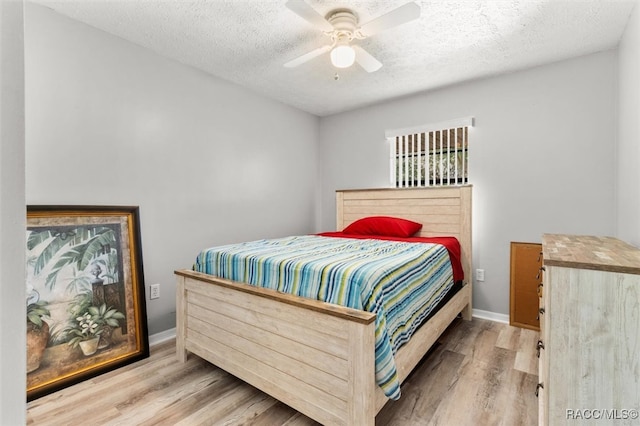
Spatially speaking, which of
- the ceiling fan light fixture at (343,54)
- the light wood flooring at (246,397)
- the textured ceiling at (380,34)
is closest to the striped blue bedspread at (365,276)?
the light wood flooring at (246,397)

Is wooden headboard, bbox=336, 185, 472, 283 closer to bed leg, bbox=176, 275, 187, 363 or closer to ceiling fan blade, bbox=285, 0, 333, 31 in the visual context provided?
ceiling fan blade, bbox=285, 0, 333, 31

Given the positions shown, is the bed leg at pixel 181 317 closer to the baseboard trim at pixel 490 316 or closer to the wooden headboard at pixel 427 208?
the wooden headboard at pixel 427 208

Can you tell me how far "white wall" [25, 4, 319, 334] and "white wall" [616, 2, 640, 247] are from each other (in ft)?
10.1

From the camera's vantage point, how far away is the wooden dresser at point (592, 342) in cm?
103

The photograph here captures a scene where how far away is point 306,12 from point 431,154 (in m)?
2.25

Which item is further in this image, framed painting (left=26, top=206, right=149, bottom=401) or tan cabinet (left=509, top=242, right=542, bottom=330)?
tan cabinet (left=509, top=242, right=542, bottom=330)

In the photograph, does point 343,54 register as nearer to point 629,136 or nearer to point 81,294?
point 629,136

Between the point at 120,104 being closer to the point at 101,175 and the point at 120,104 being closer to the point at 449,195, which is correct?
the point at 101,175

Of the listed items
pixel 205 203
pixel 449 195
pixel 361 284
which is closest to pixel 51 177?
pixel 205 203

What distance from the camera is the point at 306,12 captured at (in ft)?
5.51

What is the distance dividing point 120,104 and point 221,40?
0.92 metres

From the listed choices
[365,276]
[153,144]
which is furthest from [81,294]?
[365,276]

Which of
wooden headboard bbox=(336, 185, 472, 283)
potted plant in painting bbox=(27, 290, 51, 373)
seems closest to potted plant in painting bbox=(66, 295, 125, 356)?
potted plant in painting bbox=(27, 290, 51, 373)

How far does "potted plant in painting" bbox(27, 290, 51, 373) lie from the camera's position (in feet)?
5.82
